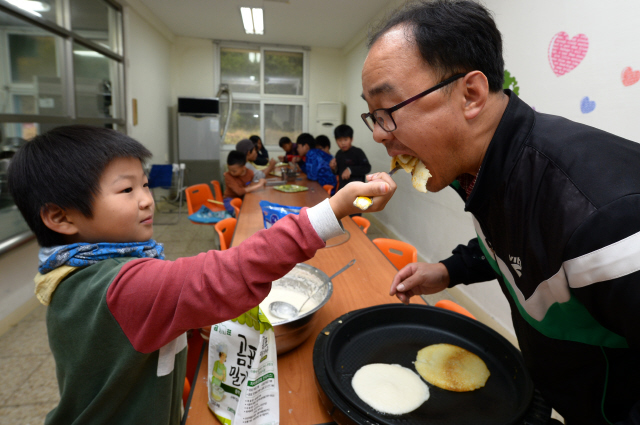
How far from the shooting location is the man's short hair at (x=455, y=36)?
783mm

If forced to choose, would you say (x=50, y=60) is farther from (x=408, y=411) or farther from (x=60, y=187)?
(x=408, y=411)

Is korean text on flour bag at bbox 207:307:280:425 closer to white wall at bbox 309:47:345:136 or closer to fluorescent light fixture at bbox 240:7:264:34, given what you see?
fluorescent light fixture at bbox 240:7:264:34

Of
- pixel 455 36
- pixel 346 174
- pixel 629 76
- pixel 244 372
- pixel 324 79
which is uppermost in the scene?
pixel 324 79

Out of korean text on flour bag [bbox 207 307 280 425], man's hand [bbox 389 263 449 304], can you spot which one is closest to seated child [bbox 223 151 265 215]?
man's hand [bbox 389 263 449 304]

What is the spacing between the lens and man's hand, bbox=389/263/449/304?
1.19 m

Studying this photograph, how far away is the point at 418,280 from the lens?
1188 millimetres

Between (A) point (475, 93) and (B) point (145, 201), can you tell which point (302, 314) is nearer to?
(B) point (145, 201)

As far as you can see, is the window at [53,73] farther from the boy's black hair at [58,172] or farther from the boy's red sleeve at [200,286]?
the boy's red sleeve at [200,286]

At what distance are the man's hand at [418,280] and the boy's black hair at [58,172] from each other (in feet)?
3.02

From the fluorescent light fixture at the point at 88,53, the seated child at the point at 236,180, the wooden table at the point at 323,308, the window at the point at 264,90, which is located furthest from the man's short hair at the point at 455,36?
the window at the point at 264,90

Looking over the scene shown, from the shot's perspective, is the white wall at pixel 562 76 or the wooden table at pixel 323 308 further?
the white wall at pixel 562 76

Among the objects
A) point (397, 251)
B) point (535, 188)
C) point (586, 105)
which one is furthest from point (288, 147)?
point (535, 188)

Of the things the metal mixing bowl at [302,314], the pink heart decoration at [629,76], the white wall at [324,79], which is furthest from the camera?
the white wall at [324,79]

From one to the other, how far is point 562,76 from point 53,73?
4682mm
